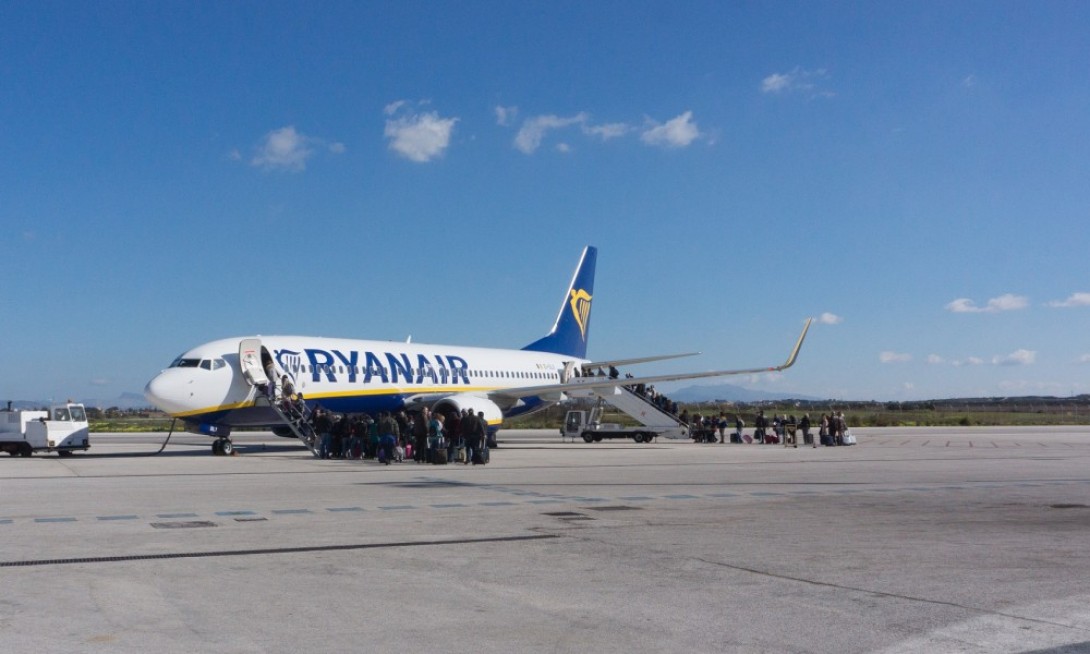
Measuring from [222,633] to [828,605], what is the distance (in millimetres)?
4458

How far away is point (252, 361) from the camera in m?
29.2

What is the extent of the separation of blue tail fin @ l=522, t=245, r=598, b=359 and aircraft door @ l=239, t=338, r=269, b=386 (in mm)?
19045

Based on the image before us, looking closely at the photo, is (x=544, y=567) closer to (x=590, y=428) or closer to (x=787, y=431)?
(x=590, y=428)

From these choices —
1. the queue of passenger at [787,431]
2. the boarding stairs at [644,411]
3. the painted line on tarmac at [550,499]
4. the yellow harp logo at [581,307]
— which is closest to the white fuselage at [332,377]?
the boarding stairs at [644,411]

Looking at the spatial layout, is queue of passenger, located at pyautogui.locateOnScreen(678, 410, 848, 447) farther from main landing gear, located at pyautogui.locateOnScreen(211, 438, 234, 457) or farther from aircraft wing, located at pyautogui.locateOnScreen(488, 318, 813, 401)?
main landing gear, located at pyautogui.locateOnScreen(211, 438, 234, 457)

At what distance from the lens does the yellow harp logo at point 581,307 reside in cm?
4902

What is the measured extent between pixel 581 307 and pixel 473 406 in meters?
18.6

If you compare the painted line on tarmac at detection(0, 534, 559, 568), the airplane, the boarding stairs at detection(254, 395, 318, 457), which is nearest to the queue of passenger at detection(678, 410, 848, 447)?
the airplane

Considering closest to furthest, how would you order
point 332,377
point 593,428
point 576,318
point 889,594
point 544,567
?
point 889,594, point 544,567, point 332,377, point 593,428, point 576,318

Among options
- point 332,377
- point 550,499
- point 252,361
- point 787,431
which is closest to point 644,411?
point 787,431

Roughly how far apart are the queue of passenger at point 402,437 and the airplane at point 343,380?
1.45m

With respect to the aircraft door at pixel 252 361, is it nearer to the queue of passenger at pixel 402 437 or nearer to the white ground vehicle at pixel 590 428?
the queue of passenger at pixel 402 437

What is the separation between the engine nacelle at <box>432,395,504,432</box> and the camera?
31469 mm

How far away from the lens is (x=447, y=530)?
39.7ft
